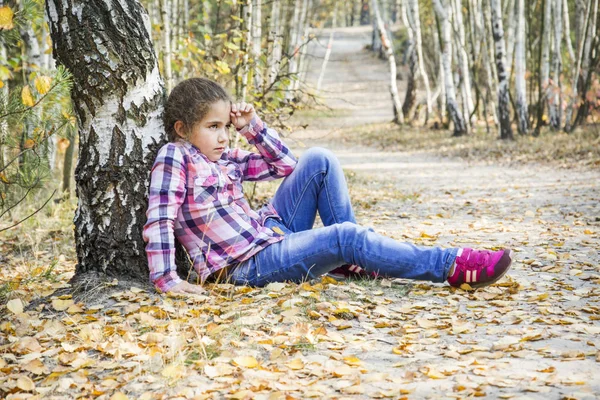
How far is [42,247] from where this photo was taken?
4984 mm

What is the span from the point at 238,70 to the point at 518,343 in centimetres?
418

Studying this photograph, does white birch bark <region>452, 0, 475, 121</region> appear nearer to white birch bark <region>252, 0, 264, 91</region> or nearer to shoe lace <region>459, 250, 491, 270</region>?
white birch bark <region>252, 0, 264, 91</region>

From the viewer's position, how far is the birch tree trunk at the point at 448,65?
13.1 meters

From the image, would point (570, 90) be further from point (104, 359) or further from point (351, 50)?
point (351, 50)

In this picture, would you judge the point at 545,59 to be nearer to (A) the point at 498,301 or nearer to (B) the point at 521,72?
(B) the point at 521,72

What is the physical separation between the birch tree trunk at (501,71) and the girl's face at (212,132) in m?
9.36

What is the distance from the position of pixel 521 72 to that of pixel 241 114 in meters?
9.73

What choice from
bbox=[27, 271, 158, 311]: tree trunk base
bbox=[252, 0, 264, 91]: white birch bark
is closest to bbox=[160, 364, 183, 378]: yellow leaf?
bbox=[27, 271, 158, 311]: tree trunk base

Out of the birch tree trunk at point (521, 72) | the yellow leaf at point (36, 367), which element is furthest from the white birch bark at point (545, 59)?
the yellow leaf at point (36, 367)

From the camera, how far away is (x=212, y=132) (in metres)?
3.25

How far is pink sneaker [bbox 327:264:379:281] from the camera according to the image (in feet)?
11.5

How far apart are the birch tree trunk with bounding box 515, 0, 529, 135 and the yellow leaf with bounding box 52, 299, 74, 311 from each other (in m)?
10.7

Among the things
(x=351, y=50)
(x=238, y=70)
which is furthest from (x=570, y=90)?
(x=351, y=50)

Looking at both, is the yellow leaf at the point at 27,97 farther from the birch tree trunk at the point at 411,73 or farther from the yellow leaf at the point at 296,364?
the birch tree trunk at the point at 411,73
